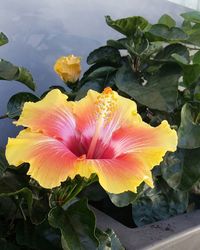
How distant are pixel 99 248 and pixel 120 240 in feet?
0.25

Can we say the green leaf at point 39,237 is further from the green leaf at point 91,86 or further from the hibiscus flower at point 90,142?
the green leaf at point 91,86

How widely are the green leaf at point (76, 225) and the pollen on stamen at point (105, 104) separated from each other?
0.15 metres

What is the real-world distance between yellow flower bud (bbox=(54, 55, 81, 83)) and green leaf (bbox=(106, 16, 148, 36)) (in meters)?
0.12

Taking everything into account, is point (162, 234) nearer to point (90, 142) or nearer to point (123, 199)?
point (123, 199)

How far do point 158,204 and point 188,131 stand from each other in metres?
0.19

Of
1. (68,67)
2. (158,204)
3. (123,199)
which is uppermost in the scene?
(68,67)

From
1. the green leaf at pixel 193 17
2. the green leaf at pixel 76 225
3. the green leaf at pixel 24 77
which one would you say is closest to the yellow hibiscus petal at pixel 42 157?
the green leaf at pixel 76 225

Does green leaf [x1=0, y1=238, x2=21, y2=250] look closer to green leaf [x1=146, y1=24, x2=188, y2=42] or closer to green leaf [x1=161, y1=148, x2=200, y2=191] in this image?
green leaf [x1=161, y1=148, x2=200, y2=191]

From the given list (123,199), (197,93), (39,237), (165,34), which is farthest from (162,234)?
(165,34)

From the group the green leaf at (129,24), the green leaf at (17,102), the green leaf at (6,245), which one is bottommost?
the green leaf at (6,245)

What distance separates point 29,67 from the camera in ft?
3.62

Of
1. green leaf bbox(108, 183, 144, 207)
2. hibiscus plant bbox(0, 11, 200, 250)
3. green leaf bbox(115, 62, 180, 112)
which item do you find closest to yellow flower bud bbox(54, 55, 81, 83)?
hibiscus plant bbox(0, 11, 200, 250)

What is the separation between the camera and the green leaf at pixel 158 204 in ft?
2.96

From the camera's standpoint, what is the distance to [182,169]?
0.88 metres
